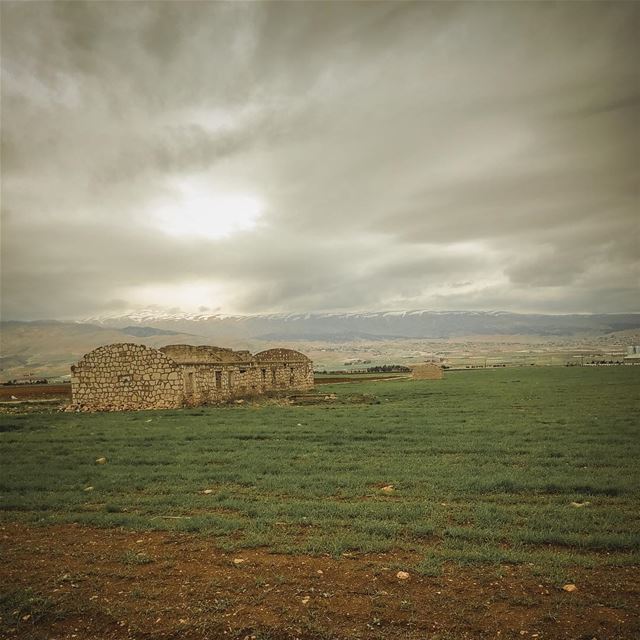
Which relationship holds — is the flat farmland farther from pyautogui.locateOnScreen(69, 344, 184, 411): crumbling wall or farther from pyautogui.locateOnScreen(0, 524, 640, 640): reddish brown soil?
pyautogui.locateOnScreen(69, 344, 184, 411): crumbling wall

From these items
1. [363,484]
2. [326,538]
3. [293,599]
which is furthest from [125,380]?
[293,599]

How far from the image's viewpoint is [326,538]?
8.40 meters

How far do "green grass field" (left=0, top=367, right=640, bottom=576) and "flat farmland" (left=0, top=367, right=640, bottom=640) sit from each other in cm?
6

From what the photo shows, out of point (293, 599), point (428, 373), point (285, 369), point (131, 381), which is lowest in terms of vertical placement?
point (428, 373)

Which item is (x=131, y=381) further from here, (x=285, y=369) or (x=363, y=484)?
(x=363, y=484)

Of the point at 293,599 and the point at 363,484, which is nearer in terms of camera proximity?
the point at 293,599

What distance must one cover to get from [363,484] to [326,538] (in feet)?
12.2

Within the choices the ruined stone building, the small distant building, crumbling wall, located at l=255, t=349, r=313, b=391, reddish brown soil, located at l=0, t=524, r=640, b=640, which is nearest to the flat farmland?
reddish brown soil, located at l=0, t=524, r=640, b=640

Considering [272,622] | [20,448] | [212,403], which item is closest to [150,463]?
[20,448]

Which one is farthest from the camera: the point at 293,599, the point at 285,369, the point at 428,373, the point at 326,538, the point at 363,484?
the point at 428,373

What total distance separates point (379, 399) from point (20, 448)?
918 inches

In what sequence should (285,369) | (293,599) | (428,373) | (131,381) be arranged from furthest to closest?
(428,373), (285,369), (131,381), (293,599)

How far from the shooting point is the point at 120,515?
9.90 m

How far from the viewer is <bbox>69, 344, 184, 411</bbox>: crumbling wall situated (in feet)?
102
